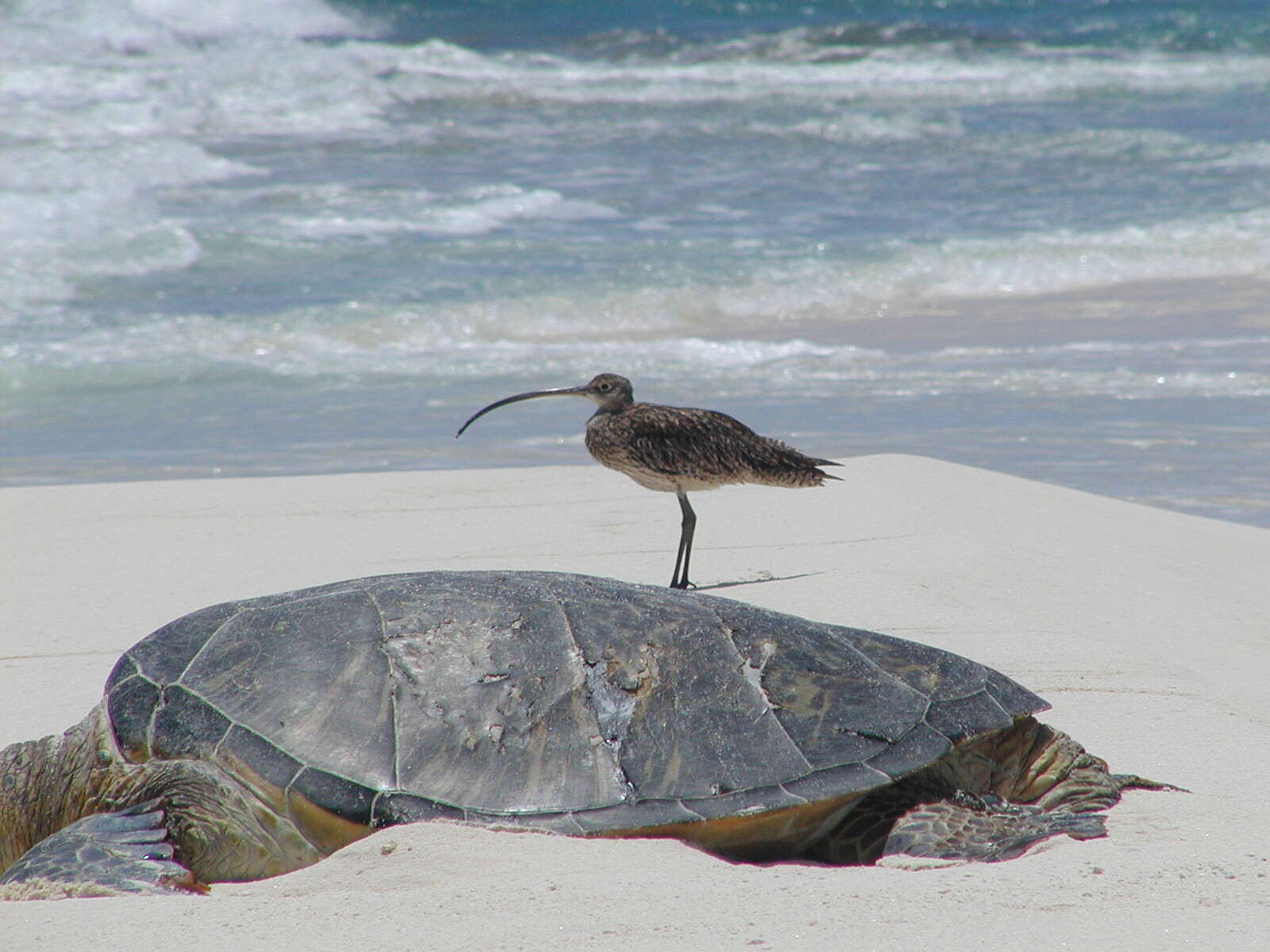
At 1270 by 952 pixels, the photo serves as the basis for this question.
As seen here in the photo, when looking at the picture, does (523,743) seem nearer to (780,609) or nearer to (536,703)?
(536,703)

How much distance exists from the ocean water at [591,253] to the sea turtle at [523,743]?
3.95 m

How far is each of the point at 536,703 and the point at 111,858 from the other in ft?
2.94

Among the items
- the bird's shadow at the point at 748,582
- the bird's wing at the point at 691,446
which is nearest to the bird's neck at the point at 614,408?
the bird's wing at the point at 691,446

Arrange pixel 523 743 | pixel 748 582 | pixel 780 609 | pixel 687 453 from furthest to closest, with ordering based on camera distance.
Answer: pixel 687 453
pixel 748 582
pixel 780 609
pixel 523 743

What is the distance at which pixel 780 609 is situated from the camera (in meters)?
4.95

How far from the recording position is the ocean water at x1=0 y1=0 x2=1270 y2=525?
8.55 m

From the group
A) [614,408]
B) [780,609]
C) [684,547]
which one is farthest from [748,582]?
[614,408]

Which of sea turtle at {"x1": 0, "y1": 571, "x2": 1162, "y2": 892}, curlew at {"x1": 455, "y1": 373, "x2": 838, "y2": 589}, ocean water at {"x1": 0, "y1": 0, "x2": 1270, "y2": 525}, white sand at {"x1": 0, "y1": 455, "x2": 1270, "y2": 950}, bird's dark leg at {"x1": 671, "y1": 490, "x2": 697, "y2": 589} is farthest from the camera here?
ocean water at {"x1": 0, "y1": 0, "x2": 1270, "y2": 525}

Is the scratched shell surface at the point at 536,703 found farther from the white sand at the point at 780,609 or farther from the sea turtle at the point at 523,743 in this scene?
the white sand at the point at 780,609

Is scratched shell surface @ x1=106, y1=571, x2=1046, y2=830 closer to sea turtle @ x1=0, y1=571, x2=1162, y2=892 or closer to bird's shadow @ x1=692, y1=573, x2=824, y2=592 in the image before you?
sea turtle @ x1=0, y1=571, x2=1162, y2=892

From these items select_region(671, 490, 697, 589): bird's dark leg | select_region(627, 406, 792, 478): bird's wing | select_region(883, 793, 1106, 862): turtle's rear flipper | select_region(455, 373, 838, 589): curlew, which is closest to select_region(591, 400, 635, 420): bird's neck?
select_region(455, 373, 838, 589): curlew

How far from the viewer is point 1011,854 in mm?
3027

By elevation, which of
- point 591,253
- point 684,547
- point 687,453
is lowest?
point 684,547

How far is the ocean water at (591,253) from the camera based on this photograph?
8.55 m
